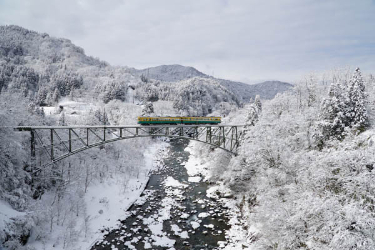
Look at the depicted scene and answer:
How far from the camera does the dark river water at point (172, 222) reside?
17.6 meters

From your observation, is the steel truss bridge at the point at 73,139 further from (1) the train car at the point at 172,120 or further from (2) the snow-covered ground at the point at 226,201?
(2) the snow-covered ground at the point at 226,201

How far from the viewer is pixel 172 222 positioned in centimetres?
2088

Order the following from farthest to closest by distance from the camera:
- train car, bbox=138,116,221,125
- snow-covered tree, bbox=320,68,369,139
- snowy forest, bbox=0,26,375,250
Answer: train car, bbox=138,116,221,125 < snow-covered tree, bbox=320,68,369,139 < snowy forest, bbox=0,26,375,250

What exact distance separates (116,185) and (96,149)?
925 cm

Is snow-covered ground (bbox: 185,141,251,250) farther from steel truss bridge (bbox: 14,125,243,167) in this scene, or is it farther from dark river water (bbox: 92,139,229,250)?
steel truss bridge (bbox: 14,125,243,167)

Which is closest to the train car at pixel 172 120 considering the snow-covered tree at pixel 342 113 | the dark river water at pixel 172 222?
the dark river water at pixel 172 222

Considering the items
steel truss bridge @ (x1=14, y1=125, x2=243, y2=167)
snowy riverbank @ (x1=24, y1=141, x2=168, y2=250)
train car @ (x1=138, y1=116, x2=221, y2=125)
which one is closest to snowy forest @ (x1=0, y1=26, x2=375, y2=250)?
snowy riverbank @ (x1=24, y1=141, x2=168, y2=250)

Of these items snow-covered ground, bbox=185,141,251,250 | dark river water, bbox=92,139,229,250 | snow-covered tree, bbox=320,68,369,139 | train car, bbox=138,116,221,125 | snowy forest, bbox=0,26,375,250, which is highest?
snow-covered tree, bbox=320,68,369,139

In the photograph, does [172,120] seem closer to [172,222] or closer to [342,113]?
[172,222]

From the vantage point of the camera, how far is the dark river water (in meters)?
17.6

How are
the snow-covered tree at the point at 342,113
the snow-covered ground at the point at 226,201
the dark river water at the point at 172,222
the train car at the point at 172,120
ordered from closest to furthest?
the snow-covered ground at the point at 226,201, the dark river water at the point at 172,222, the snow-covered tree at the point at 342,113, the train car at the point at 172,120

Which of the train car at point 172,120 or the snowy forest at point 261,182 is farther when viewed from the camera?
the train car at point 172,120

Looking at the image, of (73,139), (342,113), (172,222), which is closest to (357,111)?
(342,113)

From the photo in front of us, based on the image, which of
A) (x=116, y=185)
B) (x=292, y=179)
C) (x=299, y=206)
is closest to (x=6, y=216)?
(x=116, y=185)
